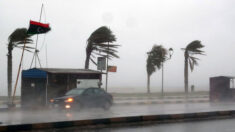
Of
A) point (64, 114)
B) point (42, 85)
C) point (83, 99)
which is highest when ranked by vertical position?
point (42, 85)

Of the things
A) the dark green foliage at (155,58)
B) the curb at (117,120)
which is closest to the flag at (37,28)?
the curb at (117,120)

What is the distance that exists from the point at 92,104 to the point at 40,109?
3861 millimetres

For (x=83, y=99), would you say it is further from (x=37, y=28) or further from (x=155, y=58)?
(x=155, y=58)

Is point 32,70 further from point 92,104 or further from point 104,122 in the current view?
point 104,122

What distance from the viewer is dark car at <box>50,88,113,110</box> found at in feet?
58.4

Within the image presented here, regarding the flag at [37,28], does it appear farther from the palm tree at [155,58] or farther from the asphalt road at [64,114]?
the palm tree at [155,58]

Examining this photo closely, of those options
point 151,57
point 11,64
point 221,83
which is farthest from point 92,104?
point 151,57

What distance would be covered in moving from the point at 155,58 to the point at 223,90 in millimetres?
14938

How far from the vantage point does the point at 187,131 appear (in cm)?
1098

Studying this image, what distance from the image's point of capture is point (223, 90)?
3238 cm

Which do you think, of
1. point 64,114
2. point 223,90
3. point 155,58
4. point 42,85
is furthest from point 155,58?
point 64,114

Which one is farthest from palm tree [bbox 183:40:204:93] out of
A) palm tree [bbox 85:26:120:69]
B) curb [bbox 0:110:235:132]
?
curb [bbox 0:110:235:132]

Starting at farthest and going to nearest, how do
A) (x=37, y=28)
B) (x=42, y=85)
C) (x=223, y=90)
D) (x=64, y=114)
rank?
(x=223, y=90), (x=42, y=85), (x=37, y=28), (x=64, y=114)

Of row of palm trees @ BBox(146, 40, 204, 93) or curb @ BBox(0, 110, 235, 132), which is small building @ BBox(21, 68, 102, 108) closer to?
curb @ BBox(0, 110, 235, 132)
